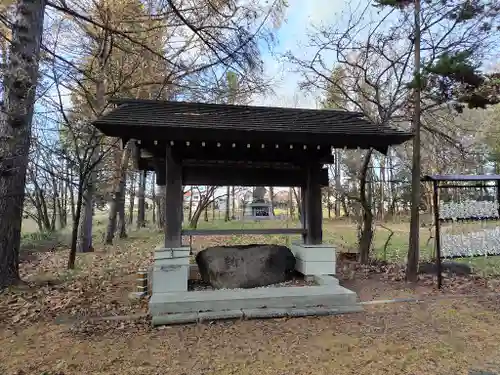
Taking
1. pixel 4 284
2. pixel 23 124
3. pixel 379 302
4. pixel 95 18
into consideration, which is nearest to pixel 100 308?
pixel 4 284

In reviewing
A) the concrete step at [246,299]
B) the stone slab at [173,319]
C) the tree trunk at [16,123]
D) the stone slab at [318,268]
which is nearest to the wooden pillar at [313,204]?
the stone slab at [318,268]

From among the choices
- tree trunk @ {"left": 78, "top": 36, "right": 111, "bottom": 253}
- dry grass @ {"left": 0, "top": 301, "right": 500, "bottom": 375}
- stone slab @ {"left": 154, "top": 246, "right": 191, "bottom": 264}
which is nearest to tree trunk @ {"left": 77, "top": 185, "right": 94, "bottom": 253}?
tree trunk @ {"left": 78, "top": 36, "right": 111, "bottom": 253}

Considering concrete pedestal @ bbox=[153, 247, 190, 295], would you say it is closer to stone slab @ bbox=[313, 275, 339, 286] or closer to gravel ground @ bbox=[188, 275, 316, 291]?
gravel ground @ bbox=[188, 275, 316, 291]

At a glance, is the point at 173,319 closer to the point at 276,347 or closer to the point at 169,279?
the point at 169,279

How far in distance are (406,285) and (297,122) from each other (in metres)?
3.38

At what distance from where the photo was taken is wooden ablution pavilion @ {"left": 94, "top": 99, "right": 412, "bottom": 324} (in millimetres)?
4648

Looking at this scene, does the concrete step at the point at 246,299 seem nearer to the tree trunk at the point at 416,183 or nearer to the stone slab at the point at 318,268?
the stone slab at the point at 318,268

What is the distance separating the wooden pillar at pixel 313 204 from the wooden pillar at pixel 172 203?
2188 mm

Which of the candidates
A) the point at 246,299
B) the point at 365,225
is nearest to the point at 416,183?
the point at 365,225

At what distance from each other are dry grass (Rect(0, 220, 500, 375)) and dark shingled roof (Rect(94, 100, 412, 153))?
2.44m

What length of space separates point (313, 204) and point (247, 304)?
2.18m

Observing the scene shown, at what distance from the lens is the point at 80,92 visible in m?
9.38

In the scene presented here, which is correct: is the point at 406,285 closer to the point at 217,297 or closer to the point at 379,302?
the point at 379,302

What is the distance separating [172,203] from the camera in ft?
18.1
